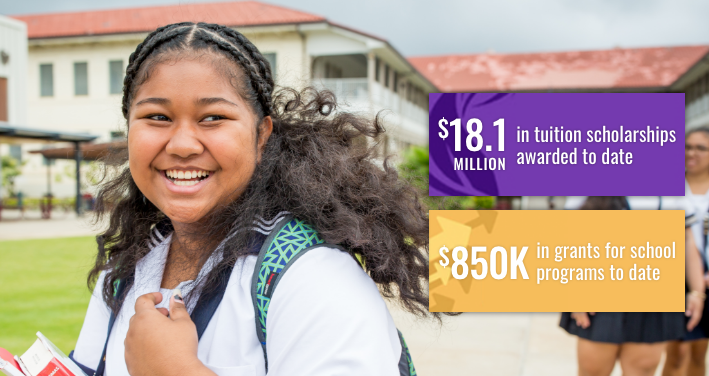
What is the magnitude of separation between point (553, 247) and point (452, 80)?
32311 mm

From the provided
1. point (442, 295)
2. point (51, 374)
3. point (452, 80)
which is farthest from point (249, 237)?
point (452, 80)

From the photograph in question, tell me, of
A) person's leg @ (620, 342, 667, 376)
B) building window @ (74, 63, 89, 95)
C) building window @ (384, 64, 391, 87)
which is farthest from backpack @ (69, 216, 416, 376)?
building window @ (74, 63, 89, 95)

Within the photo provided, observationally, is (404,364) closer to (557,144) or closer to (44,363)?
(44,363)

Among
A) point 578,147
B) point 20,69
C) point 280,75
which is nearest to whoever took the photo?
point 280,75

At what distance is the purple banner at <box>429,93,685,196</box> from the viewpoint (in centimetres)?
273

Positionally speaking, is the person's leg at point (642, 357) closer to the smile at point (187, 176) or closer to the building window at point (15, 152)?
the smile at point (187, 176)

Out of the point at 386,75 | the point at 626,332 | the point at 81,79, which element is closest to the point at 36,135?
the point at 81,79

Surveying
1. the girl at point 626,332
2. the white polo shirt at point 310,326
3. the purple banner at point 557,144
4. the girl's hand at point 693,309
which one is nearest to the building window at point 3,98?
the purple banner at point 557,144

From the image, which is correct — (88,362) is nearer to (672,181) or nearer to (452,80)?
(672,181)

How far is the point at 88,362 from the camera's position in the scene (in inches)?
54.9

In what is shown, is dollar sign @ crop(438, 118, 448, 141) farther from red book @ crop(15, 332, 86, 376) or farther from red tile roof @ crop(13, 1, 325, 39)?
red tile roof @ crop(13, 1, 325, 39)

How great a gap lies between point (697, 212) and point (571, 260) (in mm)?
936

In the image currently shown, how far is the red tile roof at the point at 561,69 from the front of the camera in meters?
31.6

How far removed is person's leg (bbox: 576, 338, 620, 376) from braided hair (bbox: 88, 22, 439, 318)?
197 centimetres
